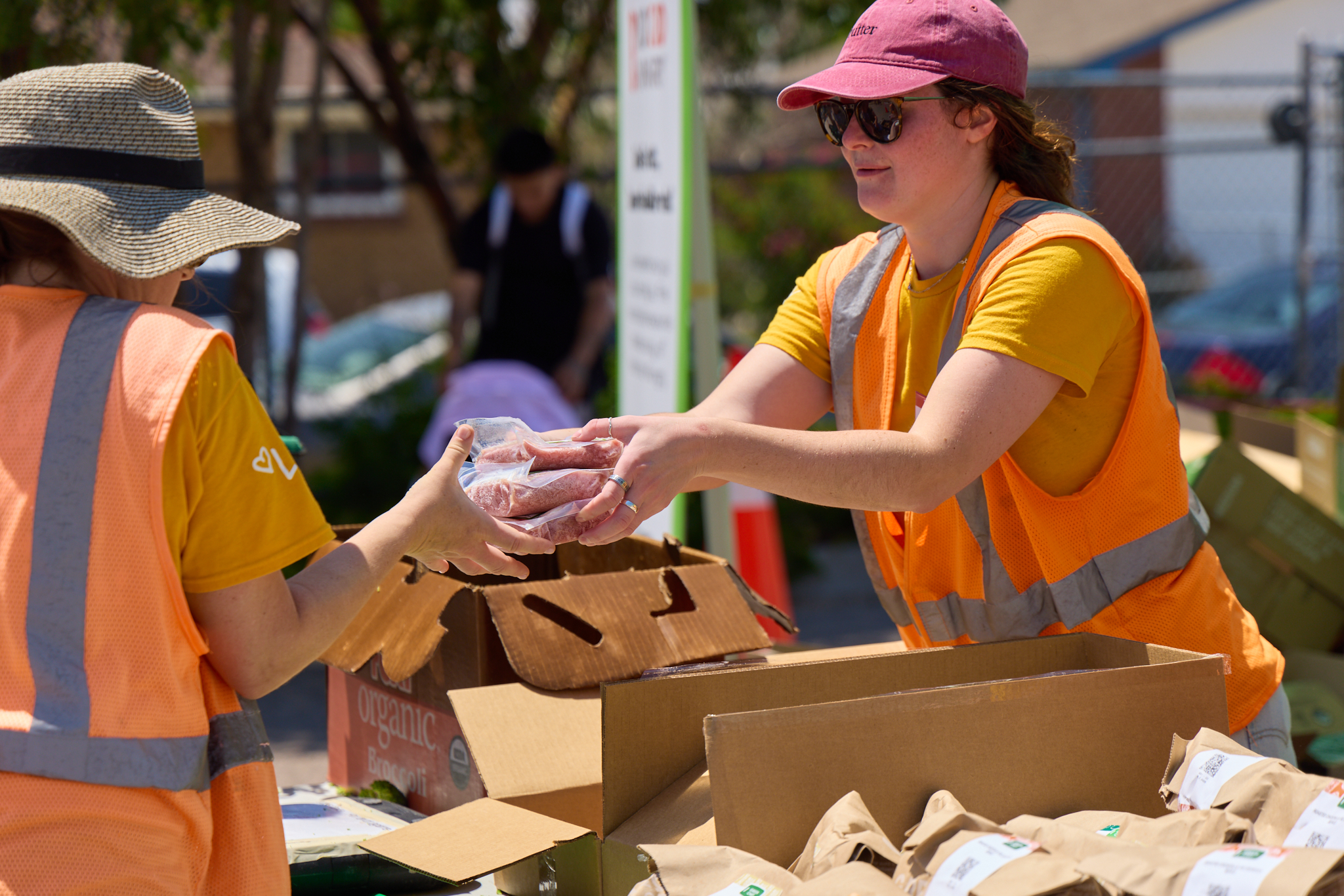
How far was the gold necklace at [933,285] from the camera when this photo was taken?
2.02m

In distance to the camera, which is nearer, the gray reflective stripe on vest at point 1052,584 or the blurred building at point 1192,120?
the gray reflective stripe on vest at point 1052,584

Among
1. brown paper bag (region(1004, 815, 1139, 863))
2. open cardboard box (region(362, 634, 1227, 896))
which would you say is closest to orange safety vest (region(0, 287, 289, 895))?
open cardboard box (region(362, 634, 1227, 896))

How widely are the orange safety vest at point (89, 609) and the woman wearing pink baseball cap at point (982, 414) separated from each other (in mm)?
634

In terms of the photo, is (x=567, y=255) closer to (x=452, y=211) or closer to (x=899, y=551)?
(x=452, y=211)

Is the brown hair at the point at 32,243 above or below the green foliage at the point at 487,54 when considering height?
below

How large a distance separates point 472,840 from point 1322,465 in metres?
2.92

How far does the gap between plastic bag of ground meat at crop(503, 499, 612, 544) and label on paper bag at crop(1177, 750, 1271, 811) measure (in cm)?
81

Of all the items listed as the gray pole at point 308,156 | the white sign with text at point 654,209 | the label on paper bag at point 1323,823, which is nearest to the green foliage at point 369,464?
the gray pole at point 308,156

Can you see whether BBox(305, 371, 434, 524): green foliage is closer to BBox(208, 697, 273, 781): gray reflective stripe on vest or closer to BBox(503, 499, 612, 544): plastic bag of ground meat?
BBox(503, 499, 612, 544): plastic bag of ground meat

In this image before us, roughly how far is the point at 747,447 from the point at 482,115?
5.78 metres

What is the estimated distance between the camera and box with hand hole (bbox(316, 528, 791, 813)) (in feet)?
6.93

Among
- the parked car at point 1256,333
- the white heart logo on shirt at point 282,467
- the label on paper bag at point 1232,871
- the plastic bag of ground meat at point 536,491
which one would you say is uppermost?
the white heart logo on shirt at point 282,467

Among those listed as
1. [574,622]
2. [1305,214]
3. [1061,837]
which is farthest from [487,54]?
[1061,837]

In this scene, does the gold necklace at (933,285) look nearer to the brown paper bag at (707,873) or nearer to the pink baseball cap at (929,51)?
the pink baseball cap at (929,51)
